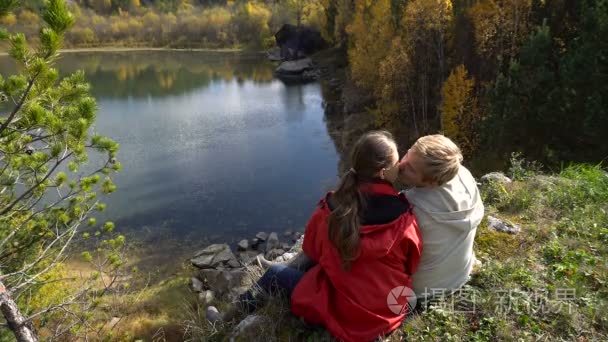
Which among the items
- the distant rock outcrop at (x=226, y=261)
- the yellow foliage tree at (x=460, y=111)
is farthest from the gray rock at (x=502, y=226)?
the yellow foliage tree at (x=460, y=111)

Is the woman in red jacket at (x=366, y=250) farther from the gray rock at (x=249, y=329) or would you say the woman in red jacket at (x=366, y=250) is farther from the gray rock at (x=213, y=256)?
the gray rock at (x=213, y=256)

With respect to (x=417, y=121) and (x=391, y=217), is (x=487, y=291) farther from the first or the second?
(x=417, y=121)

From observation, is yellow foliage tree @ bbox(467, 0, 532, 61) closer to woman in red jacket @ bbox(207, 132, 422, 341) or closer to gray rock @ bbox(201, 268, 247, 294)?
gray rock @ bbox(201, 268, 247, 294)

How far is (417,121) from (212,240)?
12.3 metres

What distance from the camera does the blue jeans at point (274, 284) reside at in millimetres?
3275

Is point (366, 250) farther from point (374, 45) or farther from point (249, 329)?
point (374, 45)

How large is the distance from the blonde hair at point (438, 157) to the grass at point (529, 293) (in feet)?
3.32

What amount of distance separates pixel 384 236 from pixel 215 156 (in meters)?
19.1

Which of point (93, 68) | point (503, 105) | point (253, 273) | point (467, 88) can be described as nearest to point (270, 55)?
point (93, 68)

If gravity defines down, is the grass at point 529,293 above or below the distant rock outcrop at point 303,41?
below

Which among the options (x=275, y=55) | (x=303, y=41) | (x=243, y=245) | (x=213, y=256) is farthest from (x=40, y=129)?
(x=275, y=55)

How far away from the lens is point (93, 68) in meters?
53.4

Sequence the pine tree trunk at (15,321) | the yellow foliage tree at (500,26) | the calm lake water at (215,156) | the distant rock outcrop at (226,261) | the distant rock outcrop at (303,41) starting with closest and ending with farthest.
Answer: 1. the pine tree trunk at (15,321)
2. the distant rock outcrop at (226,261)
3. the calm lake water at (215,156)
4. the yellow foliage tree at (500,26)
5. the distant rock outcrop at (303,41)

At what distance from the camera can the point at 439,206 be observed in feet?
9.40
